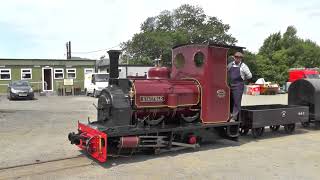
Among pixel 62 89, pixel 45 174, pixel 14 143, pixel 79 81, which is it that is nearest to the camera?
pixel 45 174

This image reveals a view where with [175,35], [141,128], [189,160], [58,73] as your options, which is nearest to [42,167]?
[141,128]

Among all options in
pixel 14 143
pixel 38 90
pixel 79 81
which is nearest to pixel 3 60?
pixel 38 90

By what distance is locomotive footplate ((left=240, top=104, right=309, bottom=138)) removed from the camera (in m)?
10.8

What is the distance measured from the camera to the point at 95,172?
7559mm

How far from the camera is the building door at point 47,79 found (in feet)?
132

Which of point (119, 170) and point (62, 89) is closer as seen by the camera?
point (119, 170)

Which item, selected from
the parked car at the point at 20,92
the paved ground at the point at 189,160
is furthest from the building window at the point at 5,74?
the paved ground at the point at 189,160

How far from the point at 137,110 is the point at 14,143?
3.57 meters

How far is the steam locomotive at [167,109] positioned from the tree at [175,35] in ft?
106

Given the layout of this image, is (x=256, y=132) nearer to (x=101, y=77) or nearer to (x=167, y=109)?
(x=167, y=109)

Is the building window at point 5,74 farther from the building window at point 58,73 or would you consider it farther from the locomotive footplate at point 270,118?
the locomotive footplate at point 270,118

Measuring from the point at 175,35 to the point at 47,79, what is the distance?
14.1 m

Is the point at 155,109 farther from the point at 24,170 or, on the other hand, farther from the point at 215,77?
the point at 24,170

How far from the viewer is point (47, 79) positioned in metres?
41.5
